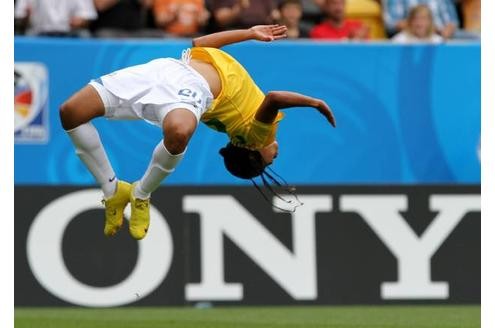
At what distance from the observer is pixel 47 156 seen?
1630 cm

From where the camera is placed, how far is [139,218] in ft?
38.2

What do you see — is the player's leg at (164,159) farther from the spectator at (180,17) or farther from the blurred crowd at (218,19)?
the spectator at (180,17)

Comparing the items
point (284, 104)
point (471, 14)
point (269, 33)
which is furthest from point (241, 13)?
point (284, 104)

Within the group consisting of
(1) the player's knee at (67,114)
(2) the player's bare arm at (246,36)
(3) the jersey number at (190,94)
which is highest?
(2) the player's bare arm at (246,36)

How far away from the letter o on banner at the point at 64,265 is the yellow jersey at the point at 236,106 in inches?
147

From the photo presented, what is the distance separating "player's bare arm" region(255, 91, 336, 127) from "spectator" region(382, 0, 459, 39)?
6504 millimetres

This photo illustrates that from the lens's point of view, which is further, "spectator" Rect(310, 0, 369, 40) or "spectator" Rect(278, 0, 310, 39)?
"spectator" Rect(310, 0, 369, 40)

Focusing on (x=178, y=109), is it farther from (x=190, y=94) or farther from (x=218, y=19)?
(x=218, y=19)

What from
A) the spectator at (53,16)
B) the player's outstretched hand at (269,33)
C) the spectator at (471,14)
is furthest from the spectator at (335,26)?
the player's outstretched hand at (269,33)

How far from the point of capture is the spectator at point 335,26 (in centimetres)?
1741

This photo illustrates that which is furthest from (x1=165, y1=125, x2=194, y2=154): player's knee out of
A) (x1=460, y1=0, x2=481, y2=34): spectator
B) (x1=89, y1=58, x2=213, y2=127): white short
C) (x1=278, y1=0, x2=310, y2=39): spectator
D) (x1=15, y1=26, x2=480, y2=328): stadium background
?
(x1=460, y1=0, x2=481, y2=34): spectator

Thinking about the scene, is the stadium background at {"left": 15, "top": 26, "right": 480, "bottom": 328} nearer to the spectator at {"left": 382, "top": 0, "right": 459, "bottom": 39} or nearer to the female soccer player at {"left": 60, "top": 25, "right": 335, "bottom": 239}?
the spectator at {"left": 382, "top": 0, "right": 459, "bottom": 39}

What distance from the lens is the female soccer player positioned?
36.8 feet
